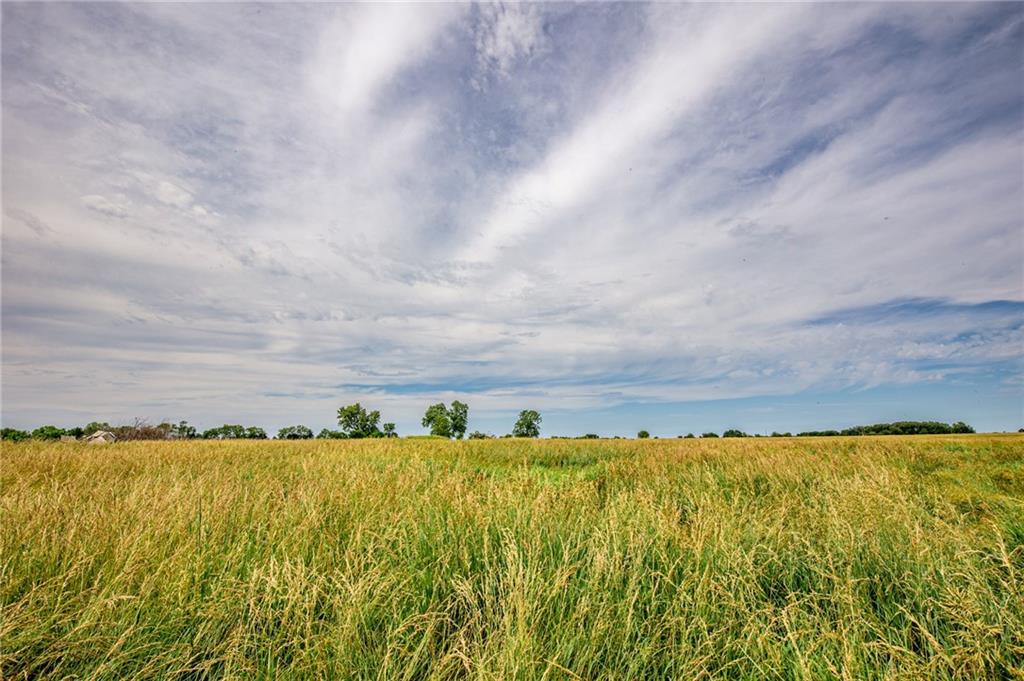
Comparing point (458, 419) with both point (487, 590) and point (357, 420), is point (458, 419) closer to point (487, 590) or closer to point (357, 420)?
point (357, 420)

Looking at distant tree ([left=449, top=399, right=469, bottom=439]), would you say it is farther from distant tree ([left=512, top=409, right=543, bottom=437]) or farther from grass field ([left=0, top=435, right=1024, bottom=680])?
grass field ([left=0, top=435, right=1024, bottom=680])

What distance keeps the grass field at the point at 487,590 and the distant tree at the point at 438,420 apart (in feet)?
241

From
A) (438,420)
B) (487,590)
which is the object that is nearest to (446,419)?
(438,420)

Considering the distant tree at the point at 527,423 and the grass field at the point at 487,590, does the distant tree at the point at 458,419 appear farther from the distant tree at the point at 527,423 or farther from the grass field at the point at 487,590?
the grass field at the point at 487,590

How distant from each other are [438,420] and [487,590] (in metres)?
77.0

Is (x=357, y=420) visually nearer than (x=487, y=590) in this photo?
No

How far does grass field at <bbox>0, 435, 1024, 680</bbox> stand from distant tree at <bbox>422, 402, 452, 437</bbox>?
241ft

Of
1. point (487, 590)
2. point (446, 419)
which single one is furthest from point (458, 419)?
point (487, 590)

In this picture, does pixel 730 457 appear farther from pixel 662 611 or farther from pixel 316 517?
pixel 316 517

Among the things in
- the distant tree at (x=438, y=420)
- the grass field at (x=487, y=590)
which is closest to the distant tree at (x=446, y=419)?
the distant tree at (x=438, y=420)

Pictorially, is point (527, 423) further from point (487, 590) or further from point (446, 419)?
point (487, 590)

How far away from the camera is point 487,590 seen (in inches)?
115

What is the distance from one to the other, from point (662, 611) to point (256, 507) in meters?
4.13

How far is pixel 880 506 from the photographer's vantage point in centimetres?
460
